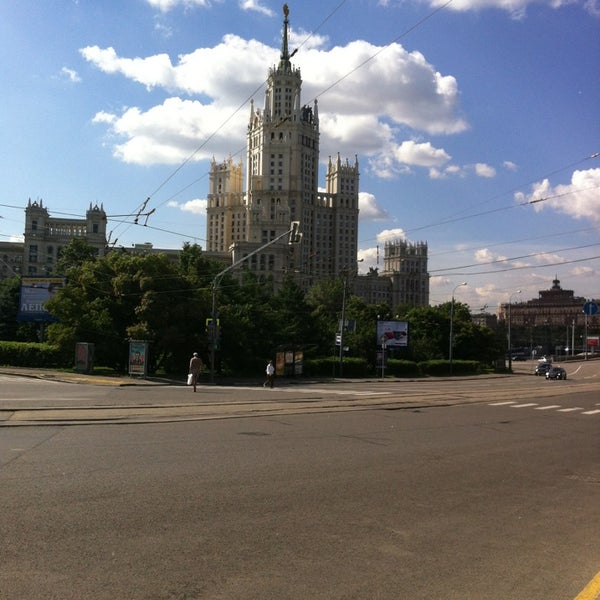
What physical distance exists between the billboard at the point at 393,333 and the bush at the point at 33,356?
28.4 m

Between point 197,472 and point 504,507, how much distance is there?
4.27 m

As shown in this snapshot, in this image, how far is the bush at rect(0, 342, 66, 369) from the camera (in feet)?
136

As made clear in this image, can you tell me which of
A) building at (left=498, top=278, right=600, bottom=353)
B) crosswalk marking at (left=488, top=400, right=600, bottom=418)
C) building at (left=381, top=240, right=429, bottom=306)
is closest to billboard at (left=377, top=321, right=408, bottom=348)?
crosswalk marking at (left=488, top=400, right=600, bottom=418)

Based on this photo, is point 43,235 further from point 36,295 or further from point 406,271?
point 36,295

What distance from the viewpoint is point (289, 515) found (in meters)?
7.15

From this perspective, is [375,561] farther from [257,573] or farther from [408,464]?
[408,464]

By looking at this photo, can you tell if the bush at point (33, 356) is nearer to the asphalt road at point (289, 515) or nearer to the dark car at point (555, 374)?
the asphalt road at point (289, 515)

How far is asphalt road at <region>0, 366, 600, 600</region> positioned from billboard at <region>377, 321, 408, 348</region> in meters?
44.3

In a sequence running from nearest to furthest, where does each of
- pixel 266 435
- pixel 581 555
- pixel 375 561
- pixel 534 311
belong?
1. pixel 375 561
2. pixel 581 555
3. pixel 266 435
4. pixel 534 311

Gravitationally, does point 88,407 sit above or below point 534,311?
below

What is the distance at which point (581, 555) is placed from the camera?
21.0 feet

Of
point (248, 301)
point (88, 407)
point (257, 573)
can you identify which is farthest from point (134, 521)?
point (248, 301)

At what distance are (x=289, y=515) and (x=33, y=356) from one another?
127 ft

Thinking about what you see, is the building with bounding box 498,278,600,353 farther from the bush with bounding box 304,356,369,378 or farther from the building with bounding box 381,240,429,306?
the bush with bounding box 304,356,369,378
